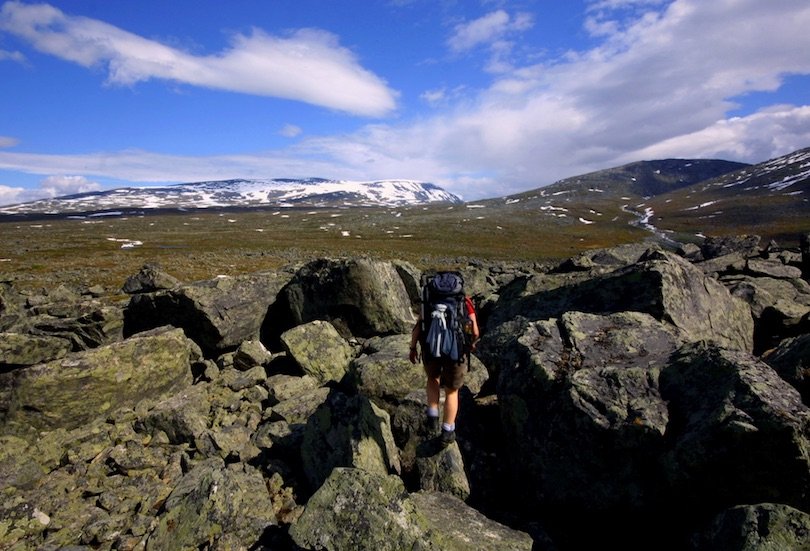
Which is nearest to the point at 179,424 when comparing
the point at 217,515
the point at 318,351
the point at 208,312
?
the point at 217,515

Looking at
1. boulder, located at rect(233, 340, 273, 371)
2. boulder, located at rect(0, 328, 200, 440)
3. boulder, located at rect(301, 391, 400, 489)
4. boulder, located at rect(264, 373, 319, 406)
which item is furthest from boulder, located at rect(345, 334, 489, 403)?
boulder, located at rect(0, 328, 200, 440)

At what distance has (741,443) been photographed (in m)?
5.89

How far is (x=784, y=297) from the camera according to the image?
16125 millimetres

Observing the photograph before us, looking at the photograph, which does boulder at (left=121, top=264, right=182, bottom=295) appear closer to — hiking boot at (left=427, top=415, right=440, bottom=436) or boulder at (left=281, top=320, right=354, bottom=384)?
boulder at (left=281, top=320, right=354, bottom=384)

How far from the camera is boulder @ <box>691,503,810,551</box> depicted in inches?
196

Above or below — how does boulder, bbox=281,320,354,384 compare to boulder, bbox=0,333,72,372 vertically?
below

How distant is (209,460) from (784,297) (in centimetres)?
1975

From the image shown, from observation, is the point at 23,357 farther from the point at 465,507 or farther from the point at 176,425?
the point at 465,507

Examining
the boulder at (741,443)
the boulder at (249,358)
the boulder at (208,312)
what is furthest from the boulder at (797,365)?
the boulder at (208,312)

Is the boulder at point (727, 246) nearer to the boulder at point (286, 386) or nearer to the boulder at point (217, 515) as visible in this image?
the boulder at point (286, 386)

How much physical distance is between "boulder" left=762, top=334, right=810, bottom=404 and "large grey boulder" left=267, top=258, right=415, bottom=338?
11.3 metres

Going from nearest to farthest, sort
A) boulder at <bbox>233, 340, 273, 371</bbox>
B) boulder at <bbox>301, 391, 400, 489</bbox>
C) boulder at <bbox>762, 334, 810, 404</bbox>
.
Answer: boulder at <bbox>762, 334, 810, 404</bbox> < boulder at <bbox>301, 391, 400, 489</bbox> < boulder at <bbox>233, 340, 273, 371</bbox>

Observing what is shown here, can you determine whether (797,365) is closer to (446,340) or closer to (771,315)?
(446,340)

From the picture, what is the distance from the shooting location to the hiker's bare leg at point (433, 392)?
341 inches
